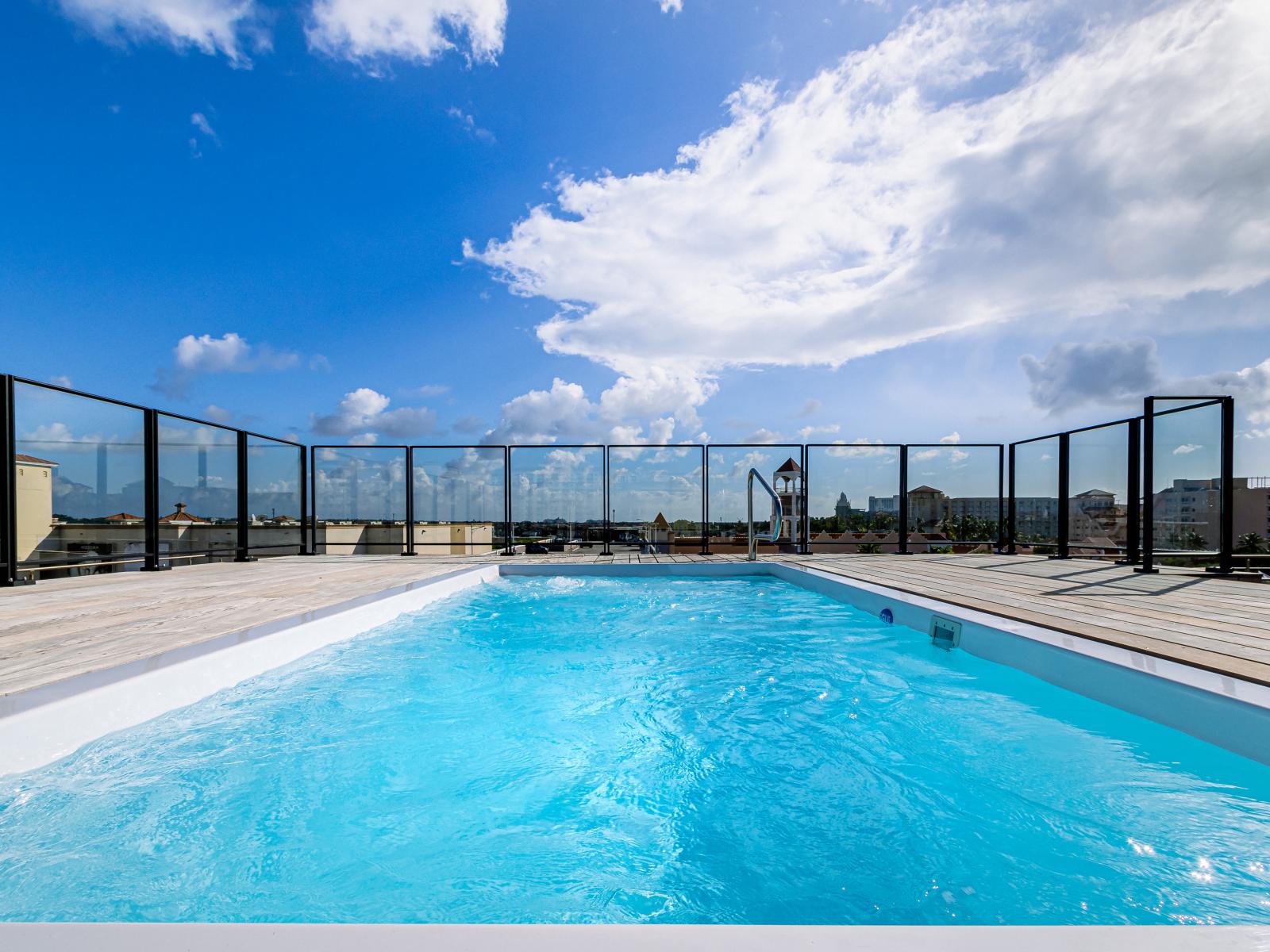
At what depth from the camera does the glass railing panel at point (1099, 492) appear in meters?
5.79

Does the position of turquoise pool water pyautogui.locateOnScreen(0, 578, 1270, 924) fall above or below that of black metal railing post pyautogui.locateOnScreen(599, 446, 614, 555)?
below

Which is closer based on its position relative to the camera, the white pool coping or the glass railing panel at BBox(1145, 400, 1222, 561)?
the white pool coping

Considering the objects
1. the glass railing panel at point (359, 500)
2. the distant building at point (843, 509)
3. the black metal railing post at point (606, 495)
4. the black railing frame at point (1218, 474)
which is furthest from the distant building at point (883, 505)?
the glass railing panel at point (359, 500)

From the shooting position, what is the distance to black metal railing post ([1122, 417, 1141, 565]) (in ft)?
17.8

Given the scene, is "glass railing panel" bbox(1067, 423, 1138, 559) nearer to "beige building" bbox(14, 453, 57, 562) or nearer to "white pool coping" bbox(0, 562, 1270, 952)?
"white pool coping" bbox(0, 562, 1270, 952)

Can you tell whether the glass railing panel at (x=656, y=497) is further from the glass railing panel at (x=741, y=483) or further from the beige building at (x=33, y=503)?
the beige building at (x=33, y=503)

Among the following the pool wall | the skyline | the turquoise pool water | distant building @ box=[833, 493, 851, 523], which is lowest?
the turquoise pool water

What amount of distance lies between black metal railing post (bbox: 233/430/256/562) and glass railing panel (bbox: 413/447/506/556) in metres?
2.03

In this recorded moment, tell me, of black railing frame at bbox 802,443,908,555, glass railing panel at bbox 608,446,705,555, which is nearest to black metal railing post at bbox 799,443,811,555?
black railing frame at bbox 802,443,908,555

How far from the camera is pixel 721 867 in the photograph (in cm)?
137

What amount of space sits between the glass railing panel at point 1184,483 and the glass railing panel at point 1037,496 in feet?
5.19

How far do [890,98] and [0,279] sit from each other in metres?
16.7

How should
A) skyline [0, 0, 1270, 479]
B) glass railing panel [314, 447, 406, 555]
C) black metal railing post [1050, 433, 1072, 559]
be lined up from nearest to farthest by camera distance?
skyline [0, 0, 1270, 479]
black metal railing post [1050, 433, 1072, 559]
glass railing panel [314, 447, 406, 555]

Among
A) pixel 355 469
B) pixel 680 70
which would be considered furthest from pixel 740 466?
pixel 355 469
